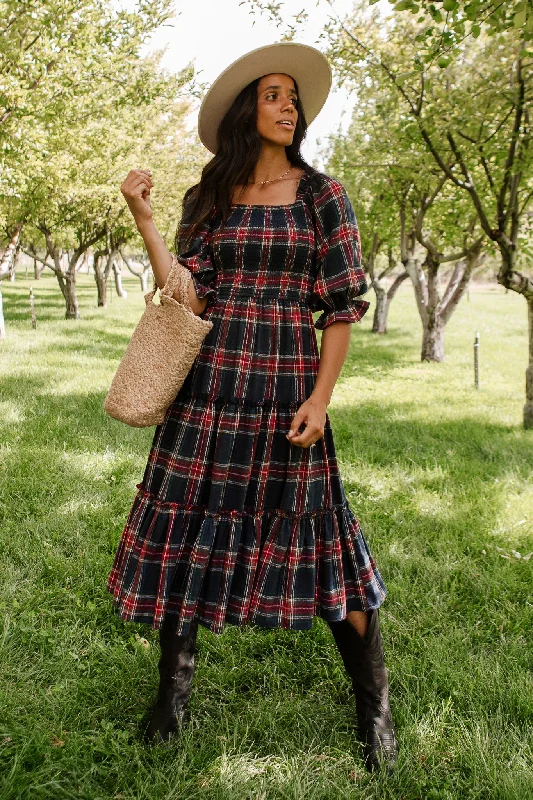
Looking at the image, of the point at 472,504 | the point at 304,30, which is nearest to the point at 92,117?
the point at 304,30

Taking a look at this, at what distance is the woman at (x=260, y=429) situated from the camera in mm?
2246

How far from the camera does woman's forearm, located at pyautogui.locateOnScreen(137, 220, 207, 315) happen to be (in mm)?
2230

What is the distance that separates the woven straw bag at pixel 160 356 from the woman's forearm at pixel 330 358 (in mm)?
396

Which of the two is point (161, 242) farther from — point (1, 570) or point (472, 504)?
point (472, 504)

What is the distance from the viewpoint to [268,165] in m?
2.45

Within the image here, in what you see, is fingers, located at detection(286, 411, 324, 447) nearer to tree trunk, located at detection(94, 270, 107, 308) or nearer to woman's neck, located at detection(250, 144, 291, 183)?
woman's neck, located at detection(250, 144, 291, 183)

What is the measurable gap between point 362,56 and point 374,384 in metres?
4.59

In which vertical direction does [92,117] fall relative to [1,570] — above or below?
above

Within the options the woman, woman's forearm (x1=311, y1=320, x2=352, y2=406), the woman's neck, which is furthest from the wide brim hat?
woman's forearm (x1=311, y1=320, x2=352, y2=406)

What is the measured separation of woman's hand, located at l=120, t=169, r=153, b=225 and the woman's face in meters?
0.48

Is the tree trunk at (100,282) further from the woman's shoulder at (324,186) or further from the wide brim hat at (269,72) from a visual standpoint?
the woman's shoulder at (324,186)

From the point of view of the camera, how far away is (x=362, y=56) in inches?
316

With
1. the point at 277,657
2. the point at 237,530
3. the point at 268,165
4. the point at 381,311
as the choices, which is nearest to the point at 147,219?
the point at 268,165

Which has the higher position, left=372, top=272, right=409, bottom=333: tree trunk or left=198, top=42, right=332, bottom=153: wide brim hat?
left=198, top=42, right=332, bottom=153: wide brim hat
